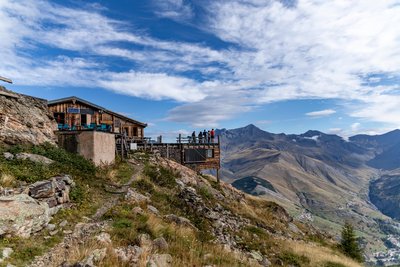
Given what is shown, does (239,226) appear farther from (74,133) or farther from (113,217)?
(74,133)

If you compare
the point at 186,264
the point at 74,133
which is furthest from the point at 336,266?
the point at 74,133

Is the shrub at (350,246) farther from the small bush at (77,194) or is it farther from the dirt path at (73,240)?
the small bush at (77,194)

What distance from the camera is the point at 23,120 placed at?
1017 inches

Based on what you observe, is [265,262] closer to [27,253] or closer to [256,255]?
[256,255]

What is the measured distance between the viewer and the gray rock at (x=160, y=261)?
1019cm

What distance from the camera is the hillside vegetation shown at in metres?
11.2

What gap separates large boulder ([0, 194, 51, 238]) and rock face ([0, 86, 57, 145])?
11.4m

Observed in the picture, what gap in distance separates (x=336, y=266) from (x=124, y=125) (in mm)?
40895

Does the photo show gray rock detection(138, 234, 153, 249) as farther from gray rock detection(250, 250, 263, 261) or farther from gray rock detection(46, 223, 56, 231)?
gray rock detection(250, 250, 263, 261)

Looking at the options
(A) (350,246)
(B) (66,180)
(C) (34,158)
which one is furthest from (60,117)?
(A) (350,246)

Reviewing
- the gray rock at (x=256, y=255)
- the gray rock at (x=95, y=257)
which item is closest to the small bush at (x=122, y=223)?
the gray rock at (x=95, y=257)

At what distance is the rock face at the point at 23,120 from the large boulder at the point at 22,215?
11410 mm

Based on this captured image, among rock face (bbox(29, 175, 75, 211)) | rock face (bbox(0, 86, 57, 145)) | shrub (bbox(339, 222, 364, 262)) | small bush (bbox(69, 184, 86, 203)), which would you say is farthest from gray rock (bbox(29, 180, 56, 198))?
shrub (bbox(339, 222, 364, 262))

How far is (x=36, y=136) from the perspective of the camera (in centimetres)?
2606
